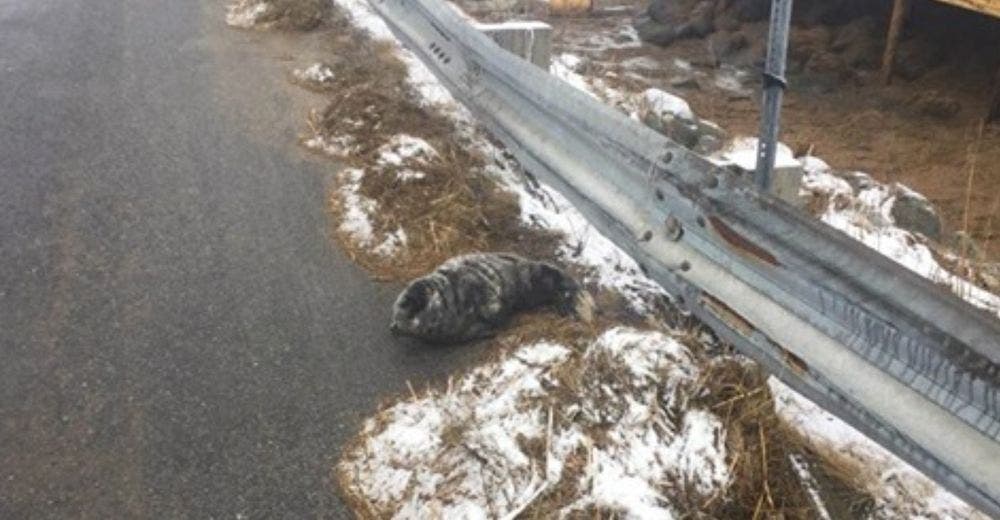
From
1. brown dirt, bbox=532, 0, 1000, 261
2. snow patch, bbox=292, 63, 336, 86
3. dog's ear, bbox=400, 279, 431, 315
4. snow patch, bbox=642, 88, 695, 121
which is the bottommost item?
brown dirt, bbox=532, 0, 1000, 261

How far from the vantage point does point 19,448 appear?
2.55 metres

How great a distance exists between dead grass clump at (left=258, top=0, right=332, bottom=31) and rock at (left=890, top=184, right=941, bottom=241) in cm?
463

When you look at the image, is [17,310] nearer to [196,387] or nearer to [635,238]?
[196,387]

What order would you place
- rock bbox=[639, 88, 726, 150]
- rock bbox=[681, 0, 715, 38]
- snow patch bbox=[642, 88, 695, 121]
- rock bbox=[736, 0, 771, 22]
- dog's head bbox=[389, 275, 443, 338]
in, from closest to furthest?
dog's head bbox=[389, 275, 443, 338]
rock bbox=[639, 88, 726, 150]
snow patch bbox=[642, 88, 695, 121]
rock bbox=[736, 0, 771, 22]
rock bbox=[681, 0, 715, 38]

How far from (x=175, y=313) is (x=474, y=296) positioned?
120 centimetres

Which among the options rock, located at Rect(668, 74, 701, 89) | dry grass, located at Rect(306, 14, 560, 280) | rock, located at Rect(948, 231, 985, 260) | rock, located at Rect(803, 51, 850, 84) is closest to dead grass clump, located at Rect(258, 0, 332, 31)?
dry grass, located at Rect(306, 14, 560, 280)

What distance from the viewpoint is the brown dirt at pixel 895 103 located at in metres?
6.73

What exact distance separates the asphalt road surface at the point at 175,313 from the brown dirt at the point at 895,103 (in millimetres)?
4269

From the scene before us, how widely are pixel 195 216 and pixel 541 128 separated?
1728 millimetres

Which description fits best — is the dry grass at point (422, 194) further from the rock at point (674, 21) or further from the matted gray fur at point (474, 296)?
the rock at point (674, 21)

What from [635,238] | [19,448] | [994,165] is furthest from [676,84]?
[19,448]

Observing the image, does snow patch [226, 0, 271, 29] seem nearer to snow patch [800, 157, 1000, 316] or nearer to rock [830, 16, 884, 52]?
snow patch [800, 157, 1000, 316]

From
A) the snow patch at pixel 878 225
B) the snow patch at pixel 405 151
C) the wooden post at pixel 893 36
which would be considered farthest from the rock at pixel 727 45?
the snow patch at pixel 405 151

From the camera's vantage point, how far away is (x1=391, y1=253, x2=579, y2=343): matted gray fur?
10.1 ft
